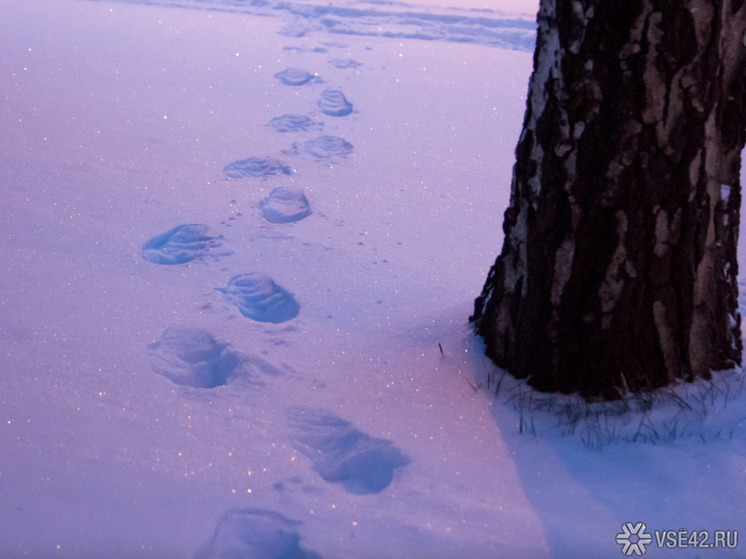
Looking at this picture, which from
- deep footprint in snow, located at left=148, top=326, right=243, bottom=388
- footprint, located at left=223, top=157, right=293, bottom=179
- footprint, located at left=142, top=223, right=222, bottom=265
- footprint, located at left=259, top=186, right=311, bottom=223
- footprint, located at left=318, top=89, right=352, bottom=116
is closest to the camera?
deep footprint in snow, located at left=148, top=326, right=243, bottom=388

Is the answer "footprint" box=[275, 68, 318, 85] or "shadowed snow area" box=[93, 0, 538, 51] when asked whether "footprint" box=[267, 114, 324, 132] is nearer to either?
"footprint" box=[275, 68, 318, 85]

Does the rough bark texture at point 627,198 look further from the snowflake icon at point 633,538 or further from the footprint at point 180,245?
the footprint at point 180,245

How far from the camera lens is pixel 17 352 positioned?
1555 millimetres

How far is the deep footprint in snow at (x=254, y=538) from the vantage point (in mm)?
1096

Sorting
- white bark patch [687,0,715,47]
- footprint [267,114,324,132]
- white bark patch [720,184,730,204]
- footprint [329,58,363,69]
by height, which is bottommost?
footprint [267,114,324,132]

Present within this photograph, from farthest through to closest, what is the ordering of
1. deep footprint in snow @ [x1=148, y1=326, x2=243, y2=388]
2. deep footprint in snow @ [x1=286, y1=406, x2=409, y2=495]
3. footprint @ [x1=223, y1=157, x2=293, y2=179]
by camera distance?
1. footprint @ [x1=223, y1=157, x2=293, y2=179]
2. deep footprint in snow @ [x1=148, y1=326, x2=243, y2=388]
3. deep footprint in snow @ [x1=286, y1=406, x2=409, y2=495]

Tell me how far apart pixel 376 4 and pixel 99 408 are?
521 centimetres

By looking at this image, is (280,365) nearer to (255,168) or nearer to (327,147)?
(255,168)

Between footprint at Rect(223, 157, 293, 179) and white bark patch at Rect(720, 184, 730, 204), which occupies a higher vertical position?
white bark patch at Rect(720, 184, 730, 204)

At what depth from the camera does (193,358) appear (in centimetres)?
166

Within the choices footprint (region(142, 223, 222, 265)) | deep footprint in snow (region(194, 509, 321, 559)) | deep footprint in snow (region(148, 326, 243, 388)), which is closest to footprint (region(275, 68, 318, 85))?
footprint (region(142, 223, 222, 265))

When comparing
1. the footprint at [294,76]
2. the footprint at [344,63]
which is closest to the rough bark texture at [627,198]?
the footprint at [294,76]

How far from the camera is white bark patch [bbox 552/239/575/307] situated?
4.77 ft

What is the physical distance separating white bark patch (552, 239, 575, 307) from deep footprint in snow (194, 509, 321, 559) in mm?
754
